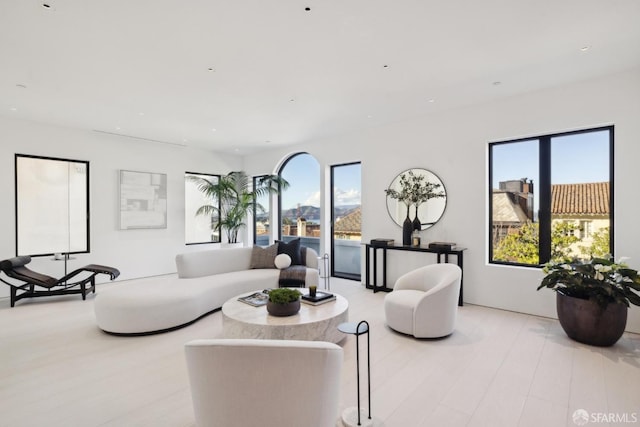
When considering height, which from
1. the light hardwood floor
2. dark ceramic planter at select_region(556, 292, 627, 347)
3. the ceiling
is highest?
the ceiling

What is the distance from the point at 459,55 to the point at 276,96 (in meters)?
2.24

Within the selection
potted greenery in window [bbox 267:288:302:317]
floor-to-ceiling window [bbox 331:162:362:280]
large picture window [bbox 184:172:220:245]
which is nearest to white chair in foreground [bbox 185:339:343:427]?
potted greenery in window [bbox 267:288:302:317]

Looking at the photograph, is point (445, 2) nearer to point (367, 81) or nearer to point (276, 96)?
point (367, 81)

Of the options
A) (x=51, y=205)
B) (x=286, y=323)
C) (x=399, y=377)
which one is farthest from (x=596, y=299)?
(x=51, y=205)

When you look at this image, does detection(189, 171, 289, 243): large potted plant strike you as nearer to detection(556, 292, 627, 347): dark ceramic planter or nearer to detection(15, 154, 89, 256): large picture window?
detection(15, 154, 89, 256): large picture window

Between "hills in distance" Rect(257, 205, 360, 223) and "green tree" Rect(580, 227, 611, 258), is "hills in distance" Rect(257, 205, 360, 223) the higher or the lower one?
the higher one

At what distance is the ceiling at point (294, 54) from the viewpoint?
249 centimetres

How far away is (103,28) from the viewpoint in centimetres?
271

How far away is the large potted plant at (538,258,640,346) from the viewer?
3072 millimetres

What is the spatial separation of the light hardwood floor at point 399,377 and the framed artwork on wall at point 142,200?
282 centimetres

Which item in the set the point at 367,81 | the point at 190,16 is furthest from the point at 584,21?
the point at 190,16

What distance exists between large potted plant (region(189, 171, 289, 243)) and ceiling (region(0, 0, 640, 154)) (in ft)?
8.22

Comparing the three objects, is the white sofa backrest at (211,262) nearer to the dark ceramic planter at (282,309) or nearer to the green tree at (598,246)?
the dark ceramic planter at (282,309)

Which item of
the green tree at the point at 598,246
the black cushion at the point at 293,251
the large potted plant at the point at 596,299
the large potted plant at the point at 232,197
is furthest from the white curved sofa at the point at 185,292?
the green tree at the point at 598,246
